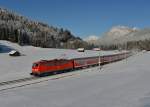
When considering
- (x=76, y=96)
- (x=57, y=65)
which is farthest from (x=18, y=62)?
(x=76, y=96)

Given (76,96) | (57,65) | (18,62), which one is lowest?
(76,96)

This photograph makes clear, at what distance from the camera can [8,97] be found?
27.1 metres

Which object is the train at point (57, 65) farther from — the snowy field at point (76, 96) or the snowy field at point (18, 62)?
the snowy field at point (76, 96)

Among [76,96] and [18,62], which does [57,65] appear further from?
[18,62]

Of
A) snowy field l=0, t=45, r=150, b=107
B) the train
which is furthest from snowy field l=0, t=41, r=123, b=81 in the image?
snowy field l=0, t=45, r=150, b=107

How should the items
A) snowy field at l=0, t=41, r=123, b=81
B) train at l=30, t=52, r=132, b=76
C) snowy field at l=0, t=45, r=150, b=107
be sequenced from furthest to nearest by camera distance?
snowy field at l=0, t=41, r=123, b=81 < train at l=30, t=52, r=132, b=76 < snowy field at l=0, t=45, r=150, b=107

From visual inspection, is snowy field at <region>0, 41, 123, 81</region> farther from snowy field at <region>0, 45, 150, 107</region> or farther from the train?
snowy field at <region>0, 45, 150, 107</region>

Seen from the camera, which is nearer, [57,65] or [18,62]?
[57,65]

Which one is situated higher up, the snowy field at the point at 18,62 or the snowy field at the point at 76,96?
the snowy field at the point at 18,62

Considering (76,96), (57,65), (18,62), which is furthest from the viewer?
(18,62)

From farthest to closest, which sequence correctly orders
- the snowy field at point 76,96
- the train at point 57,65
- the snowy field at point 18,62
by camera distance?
the snowy field at point 18,62 → the train at point 57,65 → the snowy field at point 76,96

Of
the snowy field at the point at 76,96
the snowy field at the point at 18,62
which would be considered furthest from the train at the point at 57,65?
the snowy field at the point at 76,96

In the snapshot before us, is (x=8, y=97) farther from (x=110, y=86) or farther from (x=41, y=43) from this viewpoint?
(x=41, y=43)

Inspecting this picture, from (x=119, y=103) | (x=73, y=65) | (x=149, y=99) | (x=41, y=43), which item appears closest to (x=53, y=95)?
(x=119, y=103)
